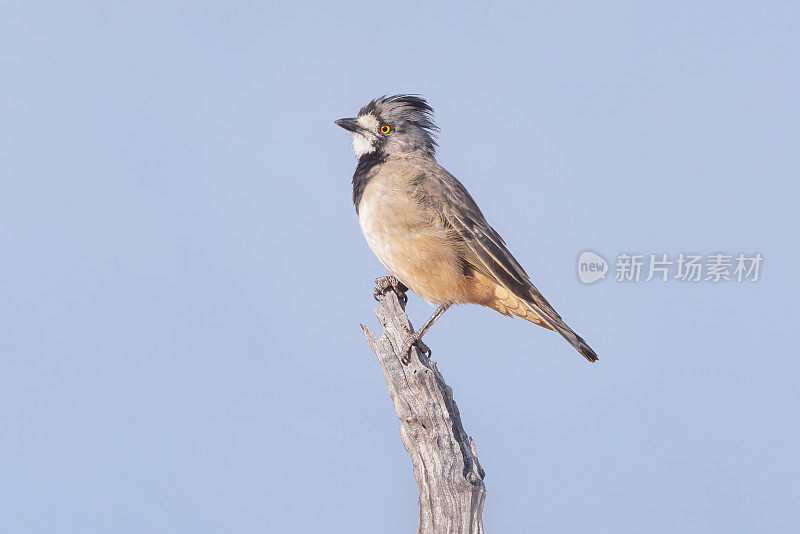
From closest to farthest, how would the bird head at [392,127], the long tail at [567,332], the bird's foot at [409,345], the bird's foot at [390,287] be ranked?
the bird's foot at [409,345], the long tail at [567,332], the bird's foot at [390,287], the bird head at [392,127]

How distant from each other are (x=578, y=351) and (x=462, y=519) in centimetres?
208

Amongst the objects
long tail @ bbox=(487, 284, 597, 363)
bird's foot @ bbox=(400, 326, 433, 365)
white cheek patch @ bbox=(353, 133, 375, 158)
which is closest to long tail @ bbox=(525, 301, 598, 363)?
long tail @ bbox=(487, 284, 597, 363)

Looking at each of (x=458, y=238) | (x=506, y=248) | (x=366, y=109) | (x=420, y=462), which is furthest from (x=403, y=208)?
(x=420, y=462)

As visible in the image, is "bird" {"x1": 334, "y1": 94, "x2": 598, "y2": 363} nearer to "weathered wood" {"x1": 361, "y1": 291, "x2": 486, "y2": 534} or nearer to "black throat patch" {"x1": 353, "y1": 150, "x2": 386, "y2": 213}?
"black throat patch" {"x1": 353, "y1": 150, "x2": 386, "y2": 213}

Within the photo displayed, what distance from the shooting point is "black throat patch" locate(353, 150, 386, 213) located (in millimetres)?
8344

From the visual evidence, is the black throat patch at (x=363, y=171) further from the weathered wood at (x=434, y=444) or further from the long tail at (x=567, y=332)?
the long tail at (x=567, y=332)

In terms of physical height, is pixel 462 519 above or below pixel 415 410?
below

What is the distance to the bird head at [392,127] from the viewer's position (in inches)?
347

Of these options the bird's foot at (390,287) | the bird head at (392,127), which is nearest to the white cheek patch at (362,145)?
the bird head at (392,127)

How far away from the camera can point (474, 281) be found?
311 inches

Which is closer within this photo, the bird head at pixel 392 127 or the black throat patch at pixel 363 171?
the black throat patch at pixel 363 171

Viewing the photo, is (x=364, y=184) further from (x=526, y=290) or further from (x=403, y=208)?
(x=526, y=290)

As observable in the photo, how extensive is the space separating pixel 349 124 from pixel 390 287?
1.90 metres

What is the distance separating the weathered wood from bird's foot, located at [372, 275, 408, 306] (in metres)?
1.07
